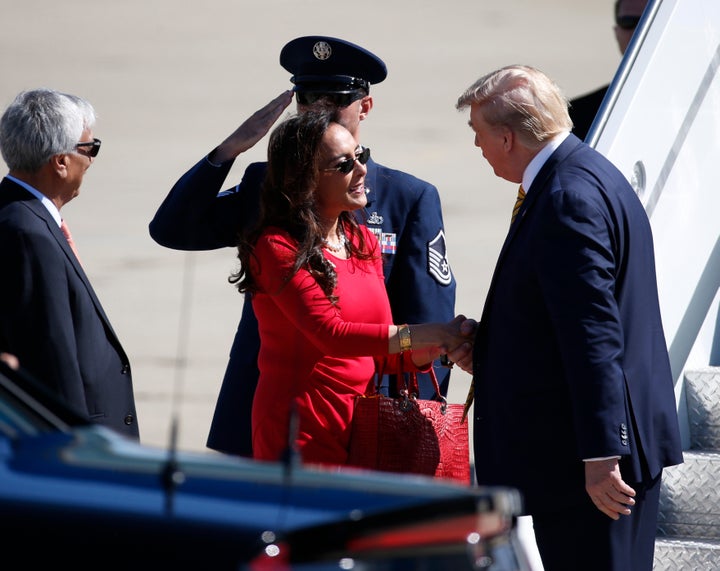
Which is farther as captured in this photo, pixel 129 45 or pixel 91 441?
pixel 129 45

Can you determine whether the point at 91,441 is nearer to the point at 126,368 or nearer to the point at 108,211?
the point at 126,368

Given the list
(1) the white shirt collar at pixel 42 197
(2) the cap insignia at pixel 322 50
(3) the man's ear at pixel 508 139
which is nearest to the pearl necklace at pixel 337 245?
(3) the man's ear at pixel 508 139

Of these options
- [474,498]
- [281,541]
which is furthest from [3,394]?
[474,498]

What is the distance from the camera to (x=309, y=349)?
3754mm

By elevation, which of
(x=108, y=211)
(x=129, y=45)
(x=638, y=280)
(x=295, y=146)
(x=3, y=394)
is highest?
(x=129, y=45)

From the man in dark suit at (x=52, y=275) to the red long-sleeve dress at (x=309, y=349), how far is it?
0.53 m

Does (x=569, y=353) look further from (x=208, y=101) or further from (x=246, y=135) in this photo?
(x=208, y=101)

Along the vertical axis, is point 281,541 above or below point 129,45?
below

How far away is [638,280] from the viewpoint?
3598mm

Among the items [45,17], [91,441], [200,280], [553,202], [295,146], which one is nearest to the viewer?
[91,441]

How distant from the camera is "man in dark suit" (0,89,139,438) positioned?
12.5ft

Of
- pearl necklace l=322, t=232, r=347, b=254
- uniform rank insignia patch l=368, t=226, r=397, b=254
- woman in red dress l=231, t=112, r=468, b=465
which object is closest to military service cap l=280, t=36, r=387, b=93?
uniform rank insignia patch l=368, t=226, r=397, b=254

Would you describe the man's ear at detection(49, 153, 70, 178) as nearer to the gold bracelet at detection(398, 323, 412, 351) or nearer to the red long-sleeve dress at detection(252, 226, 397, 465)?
the red long-sleeve dress at detection(252, 226, 397, 465)

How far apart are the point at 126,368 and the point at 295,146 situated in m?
0.93
